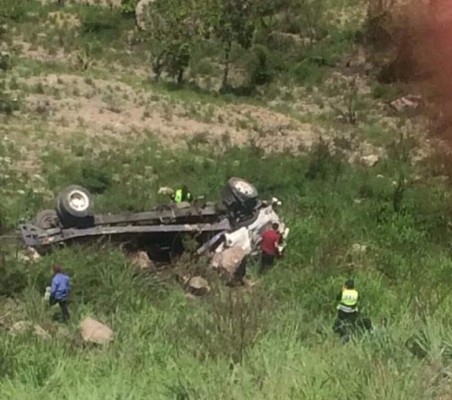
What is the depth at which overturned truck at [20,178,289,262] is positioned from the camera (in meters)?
13.1

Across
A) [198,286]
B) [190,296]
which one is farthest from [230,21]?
[190,296]

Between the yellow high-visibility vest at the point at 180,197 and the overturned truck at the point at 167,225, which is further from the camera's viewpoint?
the yellow high-visibility vest at the point at 180,197

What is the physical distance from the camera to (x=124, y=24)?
1446 inches

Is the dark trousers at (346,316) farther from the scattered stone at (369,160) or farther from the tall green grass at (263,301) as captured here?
the scattered stone at (369,160)

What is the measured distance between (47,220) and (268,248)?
3316 millimetres

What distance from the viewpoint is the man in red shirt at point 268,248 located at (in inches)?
545

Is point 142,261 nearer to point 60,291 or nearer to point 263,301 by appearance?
point 60,291

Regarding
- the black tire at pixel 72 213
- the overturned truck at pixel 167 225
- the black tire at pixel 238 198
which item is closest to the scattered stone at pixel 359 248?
the overturned truck at pixel 167 225

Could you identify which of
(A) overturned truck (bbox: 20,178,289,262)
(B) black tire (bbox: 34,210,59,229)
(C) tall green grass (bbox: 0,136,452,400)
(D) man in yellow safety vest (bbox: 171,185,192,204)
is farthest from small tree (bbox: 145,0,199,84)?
(B) black tire (bbox: 34,210,59,229)

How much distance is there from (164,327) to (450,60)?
76.4 feet

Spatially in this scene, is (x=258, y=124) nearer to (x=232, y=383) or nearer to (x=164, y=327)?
(x=164, y=327)

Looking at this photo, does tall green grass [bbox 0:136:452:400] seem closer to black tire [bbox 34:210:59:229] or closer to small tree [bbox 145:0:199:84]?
black tire [bbox 34:210:59:229]

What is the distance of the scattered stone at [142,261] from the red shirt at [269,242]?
1.73 m

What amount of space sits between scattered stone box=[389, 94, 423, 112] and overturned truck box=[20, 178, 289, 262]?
13405 millimetres
